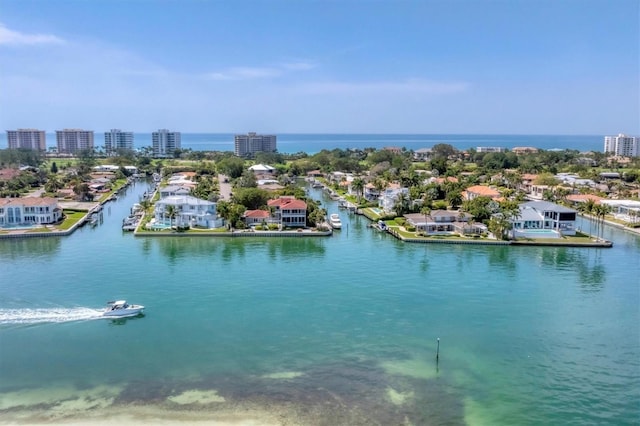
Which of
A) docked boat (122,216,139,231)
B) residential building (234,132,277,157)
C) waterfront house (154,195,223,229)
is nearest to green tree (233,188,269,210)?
waterfront house (154,195,223,229)

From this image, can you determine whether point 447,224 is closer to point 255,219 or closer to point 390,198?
point 390,198

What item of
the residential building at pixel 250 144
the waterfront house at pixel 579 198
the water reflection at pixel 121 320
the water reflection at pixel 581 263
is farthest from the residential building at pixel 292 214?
the residential building at pixel 250 144

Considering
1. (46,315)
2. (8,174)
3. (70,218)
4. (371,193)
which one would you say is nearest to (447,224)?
(371,193)

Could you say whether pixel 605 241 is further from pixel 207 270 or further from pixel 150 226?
pixel 150 226

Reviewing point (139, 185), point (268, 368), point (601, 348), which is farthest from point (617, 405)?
point (139, 185)

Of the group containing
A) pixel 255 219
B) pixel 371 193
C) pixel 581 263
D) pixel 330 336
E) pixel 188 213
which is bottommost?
pixel 330 336

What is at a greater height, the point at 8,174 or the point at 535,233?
the point at 8,174

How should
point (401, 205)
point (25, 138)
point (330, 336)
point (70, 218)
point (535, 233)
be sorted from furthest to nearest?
point (25, 138) → point (401, 205) → point (70, 218) → point (535, 233) → point (330, 336)
